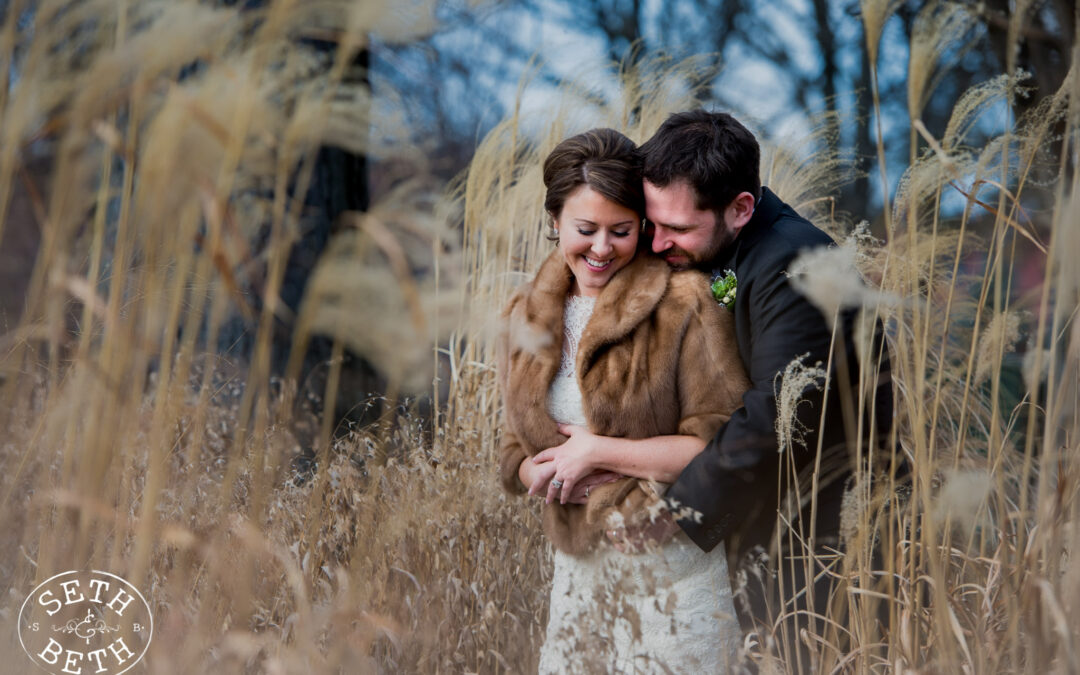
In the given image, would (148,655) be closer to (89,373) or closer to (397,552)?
(89,373)

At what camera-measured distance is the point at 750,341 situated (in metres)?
1.75

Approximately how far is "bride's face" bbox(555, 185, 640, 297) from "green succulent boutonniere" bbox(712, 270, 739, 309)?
199mm

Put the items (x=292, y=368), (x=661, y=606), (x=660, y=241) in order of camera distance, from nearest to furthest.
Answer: (x=292, y=368), (x=661, y=606), (x=660, y=241)

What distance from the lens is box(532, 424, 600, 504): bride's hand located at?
1.71m

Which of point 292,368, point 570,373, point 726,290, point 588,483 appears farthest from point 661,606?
point 292,368

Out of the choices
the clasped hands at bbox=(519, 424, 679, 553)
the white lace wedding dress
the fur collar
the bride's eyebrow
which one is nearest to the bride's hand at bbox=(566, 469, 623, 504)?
the clasped hands at bbox=(519, 424, 679, 553)

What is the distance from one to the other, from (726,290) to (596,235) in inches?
11.9

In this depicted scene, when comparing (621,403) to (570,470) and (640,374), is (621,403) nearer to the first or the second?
(640,374)

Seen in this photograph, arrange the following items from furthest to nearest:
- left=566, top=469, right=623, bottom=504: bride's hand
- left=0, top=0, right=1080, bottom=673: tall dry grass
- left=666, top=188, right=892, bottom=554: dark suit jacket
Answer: left=566, top=469, right=623, bottom=504: bride's hand → left=666, top=188, right=892, bottom=554: dark suit jacket → left=0, top=0, right=1080, bottom=673: tall dry grass

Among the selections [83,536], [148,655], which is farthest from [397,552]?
[83,536]

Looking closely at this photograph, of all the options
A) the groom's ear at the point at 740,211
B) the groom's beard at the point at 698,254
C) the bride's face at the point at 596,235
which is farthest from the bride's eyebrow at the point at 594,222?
the groom's ear at the point at 740,211

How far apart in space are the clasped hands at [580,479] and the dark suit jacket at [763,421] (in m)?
0.06

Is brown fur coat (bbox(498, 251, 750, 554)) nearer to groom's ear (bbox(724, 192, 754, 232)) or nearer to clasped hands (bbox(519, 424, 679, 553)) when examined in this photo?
clasped hands (bbox(519, 424, 679, 553))

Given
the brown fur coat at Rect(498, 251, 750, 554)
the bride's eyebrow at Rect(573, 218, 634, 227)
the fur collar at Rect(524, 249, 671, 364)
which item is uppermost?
the bride's eyebrow at Rect(573, 218, 634, 227)
